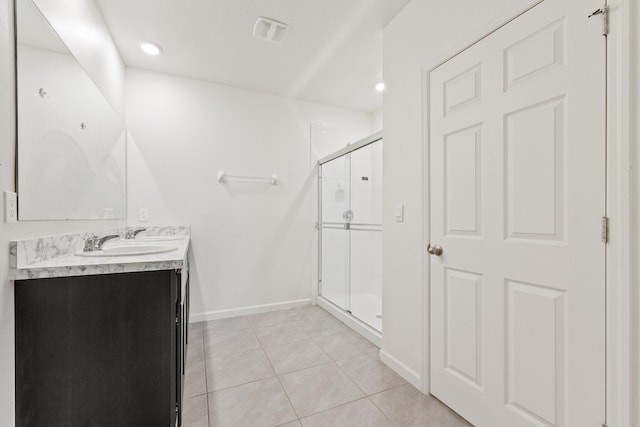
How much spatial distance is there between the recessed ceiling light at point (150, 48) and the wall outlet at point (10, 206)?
1.81 metres

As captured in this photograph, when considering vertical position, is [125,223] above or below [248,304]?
above

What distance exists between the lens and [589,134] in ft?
3.25

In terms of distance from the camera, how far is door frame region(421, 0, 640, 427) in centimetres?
88

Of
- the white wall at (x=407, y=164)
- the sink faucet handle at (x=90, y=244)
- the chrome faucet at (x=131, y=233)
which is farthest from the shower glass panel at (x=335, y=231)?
the sink faucet handle at (x=90, y=244)

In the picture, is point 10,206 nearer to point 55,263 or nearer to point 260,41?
point 55,263

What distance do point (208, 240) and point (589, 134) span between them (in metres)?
2.90

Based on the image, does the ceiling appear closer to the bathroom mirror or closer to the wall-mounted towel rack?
the bathroom mirror

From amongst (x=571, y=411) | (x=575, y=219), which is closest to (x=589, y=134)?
(x=575, y=219)

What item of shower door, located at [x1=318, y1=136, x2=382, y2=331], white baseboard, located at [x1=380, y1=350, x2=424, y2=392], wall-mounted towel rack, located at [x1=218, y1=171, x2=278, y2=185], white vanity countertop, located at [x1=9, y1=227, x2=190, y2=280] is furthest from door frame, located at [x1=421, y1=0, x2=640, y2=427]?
wall-mounted towel rack, located at [x1=218, y1=171, x2=278, y2=185]

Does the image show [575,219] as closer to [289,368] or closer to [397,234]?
[397,234]

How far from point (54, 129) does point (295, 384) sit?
188 centimetres

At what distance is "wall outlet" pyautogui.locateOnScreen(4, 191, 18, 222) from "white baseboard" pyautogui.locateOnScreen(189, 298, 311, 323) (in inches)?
79.9

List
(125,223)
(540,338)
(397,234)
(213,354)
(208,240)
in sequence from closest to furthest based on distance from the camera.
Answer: (540,338)
(397,234)
(213,354)
(125,223)
(208,240)

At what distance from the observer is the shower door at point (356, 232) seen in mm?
2773
